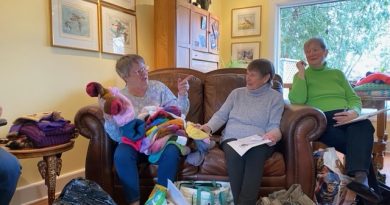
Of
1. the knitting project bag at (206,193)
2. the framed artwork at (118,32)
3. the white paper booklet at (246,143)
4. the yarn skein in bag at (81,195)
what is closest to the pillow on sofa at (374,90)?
the white paper booklet at (246,143)

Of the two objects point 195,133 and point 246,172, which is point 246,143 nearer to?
A: point 246,172

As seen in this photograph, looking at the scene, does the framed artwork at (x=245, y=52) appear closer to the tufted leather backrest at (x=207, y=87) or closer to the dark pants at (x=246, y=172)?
the tufted leather backrest at (x=207, y=87)

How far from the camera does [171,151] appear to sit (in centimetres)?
165

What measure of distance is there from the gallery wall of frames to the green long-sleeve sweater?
5.41 feet

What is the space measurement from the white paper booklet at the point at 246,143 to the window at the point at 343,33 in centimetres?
284

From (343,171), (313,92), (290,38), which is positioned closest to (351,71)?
(290,38)

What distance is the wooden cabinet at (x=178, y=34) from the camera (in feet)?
10.2

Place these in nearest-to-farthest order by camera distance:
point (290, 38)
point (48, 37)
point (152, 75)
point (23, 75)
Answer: point (23, 75), point (48, 37), point (152, 75), point (290, 38)

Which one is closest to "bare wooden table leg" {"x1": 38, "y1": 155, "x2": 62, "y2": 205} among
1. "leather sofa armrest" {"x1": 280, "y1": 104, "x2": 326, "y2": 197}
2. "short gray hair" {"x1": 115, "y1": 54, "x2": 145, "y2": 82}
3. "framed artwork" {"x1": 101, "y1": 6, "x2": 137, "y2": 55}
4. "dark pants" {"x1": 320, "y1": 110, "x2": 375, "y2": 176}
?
"short gray hair" {"x1": 115, "y1": 54, "x2": 145, "y2": 82}

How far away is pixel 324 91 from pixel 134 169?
1.39 m

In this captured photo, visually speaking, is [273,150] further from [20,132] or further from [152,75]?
[20,132]

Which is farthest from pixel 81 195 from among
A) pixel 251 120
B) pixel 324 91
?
pixel 324 91

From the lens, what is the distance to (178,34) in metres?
3.12

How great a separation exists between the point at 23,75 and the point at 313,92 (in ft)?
6.62
